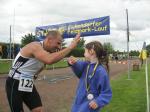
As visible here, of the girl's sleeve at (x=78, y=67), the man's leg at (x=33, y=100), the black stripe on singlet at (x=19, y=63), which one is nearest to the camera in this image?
the girl's sleeve at (x=78, y=67)

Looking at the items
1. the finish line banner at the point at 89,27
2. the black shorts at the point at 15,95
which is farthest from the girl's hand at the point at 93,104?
the finish line banner at the point at 89,27

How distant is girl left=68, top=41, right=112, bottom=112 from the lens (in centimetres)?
505

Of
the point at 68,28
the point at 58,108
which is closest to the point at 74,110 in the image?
the point at 58,108

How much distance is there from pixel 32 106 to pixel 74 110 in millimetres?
1212

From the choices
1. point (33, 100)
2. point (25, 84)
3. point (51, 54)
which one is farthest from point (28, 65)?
point (33, 100)

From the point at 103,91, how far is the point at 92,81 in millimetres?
192

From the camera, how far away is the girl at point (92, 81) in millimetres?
5055

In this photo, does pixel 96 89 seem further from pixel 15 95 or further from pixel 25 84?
pixel 15 95

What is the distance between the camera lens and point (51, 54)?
18.1ft

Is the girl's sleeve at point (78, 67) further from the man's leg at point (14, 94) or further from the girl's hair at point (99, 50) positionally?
the man's leg at point (14, 94)

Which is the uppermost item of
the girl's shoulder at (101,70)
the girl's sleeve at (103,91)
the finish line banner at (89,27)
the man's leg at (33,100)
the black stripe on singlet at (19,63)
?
the finish line banner at (89,27)

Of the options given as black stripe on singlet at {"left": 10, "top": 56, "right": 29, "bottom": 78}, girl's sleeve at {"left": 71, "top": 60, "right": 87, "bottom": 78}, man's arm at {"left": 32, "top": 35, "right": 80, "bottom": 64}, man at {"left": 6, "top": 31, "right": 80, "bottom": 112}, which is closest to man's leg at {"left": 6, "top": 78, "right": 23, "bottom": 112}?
man at {"left": 6, "top": 31, "right": 80, "bottom": 112}

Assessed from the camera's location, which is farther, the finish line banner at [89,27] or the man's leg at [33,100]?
the finish line banner at [89,27]

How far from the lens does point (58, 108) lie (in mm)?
10328
